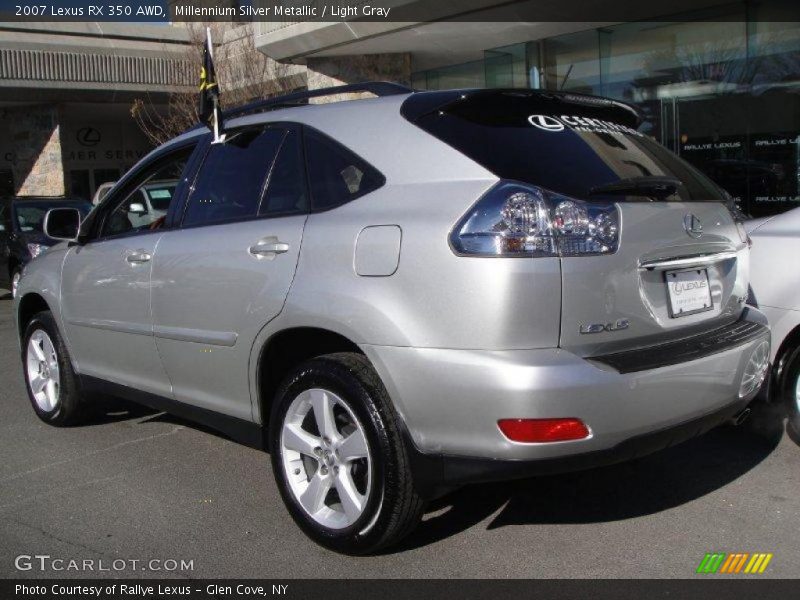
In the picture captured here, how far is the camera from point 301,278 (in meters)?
3.50

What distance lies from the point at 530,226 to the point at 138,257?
237cm

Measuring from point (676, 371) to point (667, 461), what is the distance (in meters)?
1.59

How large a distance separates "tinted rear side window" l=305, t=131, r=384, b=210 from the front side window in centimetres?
110

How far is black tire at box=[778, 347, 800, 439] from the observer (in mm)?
4594

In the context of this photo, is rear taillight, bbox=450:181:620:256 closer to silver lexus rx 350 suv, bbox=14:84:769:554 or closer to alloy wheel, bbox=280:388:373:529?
silver lexus rx 350 suv, bbox=14:84:769:554

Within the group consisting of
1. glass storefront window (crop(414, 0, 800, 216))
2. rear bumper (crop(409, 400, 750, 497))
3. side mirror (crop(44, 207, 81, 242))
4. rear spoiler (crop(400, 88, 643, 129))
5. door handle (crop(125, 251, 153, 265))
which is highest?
glass storefront window (crop(414, 0, 800, 216))

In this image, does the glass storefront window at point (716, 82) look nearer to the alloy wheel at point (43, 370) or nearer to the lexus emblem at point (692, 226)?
the lexus emblem at point (692, 226)

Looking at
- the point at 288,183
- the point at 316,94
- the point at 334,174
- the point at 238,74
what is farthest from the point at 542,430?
the point at 238,74

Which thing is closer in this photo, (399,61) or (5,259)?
(5,259)

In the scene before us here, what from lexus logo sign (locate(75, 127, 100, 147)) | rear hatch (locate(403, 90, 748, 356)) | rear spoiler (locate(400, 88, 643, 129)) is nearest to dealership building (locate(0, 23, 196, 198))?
lexus logo sign (locate(75, 127, 100, 147))

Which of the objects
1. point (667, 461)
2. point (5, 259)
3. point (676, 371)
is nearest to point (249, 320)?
point (676, 371)

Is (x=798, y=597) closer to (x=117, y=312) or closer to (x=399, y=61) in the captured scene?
(x=117, y=312)

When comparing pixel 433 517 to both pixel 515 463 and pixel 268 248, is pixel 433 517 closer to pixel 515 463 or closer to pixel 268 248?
pixel 515 463

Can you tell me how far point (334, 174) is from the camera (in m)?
3.65
